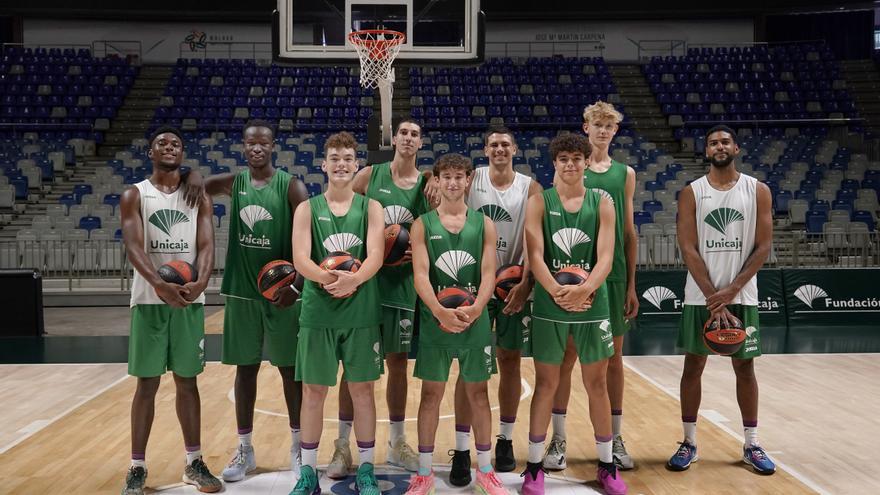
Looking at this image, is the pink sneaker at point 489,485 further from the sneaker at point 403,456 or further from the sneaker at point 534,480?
the sneaker at point 403,456

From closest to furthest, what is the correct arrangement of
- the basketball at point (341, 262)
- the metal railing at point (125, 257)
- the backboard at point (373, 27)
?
1. the basketball at point (341, 262)
2. the backboard at point (373, 27)
3. the metal railing at point (125, 257)

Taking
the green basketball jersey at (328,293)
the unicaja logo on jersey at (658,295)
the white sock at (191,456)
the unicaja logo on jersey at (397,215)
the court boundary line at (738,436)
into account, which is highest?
the unicaja logo on jersey at (397,215)

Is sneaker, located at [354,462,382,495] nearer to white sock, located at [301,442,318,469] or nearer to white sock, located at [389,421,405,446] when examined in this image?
white sock, located at [301,442,318,469]

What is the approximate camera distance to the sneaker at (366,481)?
420 cm

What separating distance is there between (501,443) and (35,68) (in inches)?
777

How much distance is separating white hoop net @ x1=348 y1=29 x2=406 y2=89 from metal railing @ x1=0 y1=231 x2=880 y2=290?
6.11 meters

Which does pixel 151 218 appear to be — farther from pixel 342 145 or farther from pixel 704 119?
pixel 704 119

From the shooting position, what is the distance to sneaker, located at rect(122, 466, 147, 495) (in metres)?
4.27

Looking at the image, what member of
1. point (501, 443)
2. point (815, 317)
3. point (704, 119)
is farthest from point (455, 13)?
point (704, 119)

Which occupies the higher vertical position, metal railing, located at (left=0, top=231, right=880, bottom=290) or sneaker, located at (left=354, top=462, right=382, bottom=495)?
metal railing, located at (left=0, top=231, right=880, bottom=290)

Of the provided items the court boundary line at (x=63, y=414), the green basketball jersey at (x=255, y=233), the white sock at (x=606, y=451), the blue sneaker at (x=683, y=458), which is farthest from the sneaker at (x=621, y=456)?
the court boundary line at (x=63, y=414)

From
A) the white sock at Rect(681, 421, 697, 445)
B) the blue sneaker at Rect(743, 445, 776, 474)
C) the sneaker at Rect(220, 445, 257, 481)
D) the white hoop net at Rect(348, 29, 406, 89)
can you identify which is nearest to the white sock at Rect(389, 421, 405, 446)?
the sneaker at Rect(220, 445, 257, 481)

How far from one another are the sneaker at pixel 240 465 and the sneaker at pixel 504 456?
147 cm

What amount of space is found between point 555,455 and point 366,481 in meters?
1.23
